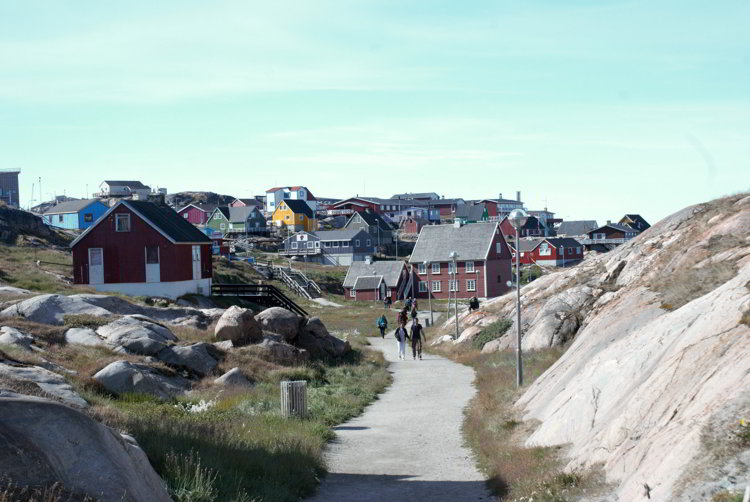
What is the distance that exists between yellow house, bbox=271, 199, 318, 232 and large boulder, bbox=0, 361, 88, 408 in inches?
4784

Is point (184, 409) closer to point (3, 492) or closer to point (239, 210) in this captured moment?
point (3, 492)

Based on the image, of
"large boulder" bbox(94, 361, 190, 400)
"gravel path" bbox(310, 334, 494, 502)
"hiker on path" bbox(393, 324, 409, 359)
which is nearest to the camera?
"gravel path" bbox(310, 334, 494, 502)

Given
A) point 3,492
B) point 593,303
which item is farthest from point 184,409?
point 593,303

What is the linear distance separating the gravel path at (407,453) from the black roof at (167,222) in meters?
29.1

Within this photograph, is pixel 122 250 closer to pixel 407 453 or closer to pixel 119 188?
pixel 407 453

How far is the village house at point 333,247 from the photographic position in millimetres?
115000

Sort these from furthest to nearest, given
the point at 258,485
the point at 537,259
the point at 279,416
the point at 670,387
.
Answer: the point at 537,259, the point at 279,416, the point at 258,485, the point at 670,387

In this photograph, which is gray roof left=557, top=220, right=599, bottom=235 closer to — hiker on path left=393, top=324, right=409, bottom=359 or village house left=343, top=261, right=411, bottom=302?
village house left=343, top=261, right=411, bottom=302

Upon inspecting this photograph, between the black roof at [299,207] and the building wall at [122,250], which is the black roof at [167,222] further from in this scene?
the black roof at [299,207]

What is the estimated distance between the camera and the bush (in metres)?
33.2

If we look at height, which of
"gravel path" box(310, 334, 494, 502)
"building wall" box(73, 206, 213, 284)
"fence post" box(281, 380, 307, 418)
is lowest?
"gravel path" box(310, 334, 494, 502)

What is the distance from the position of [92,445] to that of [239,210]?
130149mm

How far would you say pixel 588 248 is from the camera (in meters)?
131

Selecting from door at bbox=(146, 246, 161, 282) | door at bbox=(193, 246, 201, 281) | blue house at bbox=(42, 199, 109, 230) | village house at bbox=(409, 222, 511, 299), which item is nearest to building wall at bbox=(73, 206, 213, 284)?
door at bbox=(146, 246, 161, 282)
